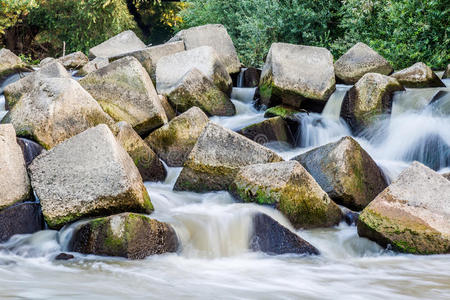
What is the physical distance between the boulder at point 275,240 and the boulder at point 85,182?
42.9 inches

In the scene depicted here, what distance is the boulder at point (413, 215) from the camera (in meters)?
4.28

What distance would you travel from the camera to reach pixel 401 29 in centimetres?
1135

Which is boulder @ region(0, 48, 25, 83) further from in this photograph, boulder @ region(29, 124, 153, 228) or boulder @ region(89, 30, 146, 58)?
boulder @ region(29, 124, 153, 228)

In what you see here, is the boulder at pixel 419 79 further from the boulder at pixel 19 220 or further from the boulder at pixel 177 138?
the boulder at pixel 19 220

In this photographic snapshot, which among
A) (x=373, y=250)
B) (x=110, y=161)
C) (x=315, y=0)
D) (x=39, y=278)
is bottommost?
(x=373, y=250)

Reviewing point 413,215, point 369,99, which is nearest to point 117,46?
point 369,99

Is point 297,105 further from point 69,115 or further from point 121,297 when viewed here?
point 121,297

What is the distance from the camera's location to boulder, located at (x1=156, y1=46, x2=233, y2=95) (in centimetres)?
841

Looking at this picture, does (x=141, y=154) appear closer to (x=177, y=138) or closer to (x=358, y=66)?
(x=177, y=138)

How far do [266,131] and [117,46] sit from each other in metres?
7.93

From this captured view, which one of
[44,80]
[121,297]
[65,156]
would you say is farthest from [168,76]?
[121,297]

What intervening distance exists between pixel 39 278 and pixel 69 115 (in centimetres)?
244

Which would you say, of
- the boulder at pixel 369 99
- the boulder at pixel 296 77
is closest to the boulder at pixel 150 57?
the boulder at pixel 296 77

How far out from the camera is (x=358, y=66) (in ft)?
30.1
